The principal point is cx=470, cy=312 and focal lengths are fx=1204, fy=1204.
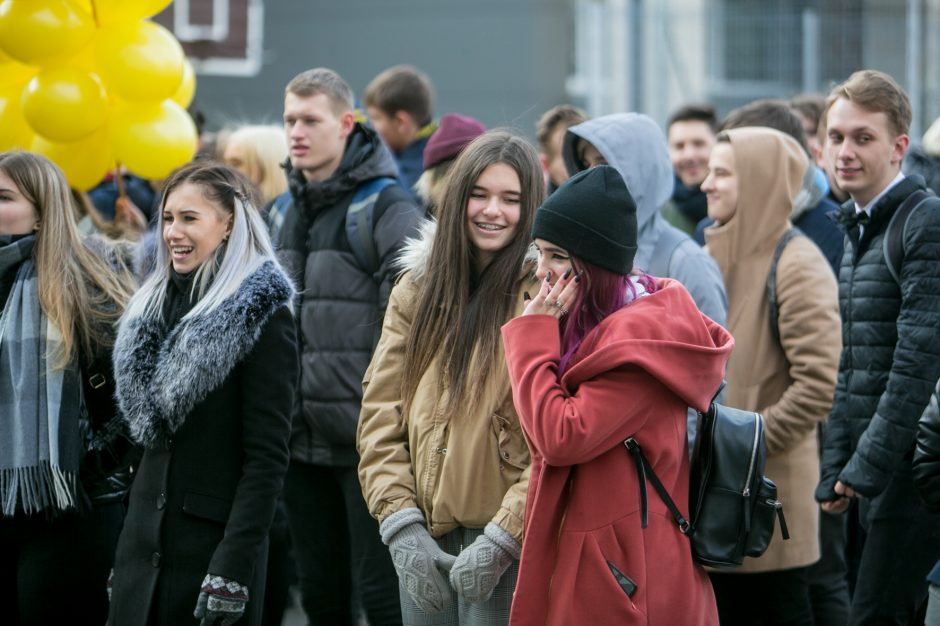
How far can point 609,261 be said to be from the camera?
3229mm

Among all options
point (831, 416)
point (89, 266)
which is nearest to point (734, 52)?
point (831, 416)

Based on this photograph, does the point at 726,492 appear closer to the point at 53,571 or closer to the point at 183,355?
the point at 183,355

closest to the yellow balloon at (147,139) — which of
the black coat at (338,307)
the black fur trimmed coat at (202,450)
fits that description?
the black coat at (338,307)

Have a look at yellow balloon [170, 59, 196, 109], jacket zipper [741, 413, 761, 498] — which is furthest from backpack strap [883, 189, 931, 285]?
yellow balloon [170, 59, 196, 109]

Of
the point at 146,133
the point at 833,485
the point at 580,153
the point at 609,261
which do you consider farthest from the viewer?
the point at 146,133

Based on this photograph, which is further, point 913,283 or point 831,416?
point 831,416

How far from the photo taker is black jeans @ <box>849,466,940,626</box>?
157 inches

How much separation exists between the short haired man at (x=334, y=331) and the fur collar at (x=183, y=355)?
0.88 meters

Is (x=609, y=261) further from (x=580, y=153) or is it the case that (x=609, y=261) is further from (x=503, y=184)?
(x=580, y=153)

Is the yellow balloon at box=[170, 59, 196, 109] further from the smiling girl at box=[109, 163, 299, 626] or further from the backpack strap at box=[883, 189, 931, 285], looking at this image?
the backpack strap at box=[883, 189, 931, 285]

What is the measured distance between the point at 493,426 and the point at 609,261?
0.66 m

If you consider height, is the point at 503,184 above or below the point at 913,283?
above

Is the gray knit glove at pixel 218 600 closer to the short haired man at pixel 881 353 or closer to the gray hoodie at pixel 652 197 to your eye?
the gray hoodie at pixel 652 197

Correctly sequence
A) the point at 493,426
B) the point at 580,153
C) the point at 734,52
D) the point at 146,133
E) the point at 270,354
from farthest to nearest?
the point at 734,52 < the point at 146,133 < the point at 580,153 < the point at 270,354 < the point at 493,426
